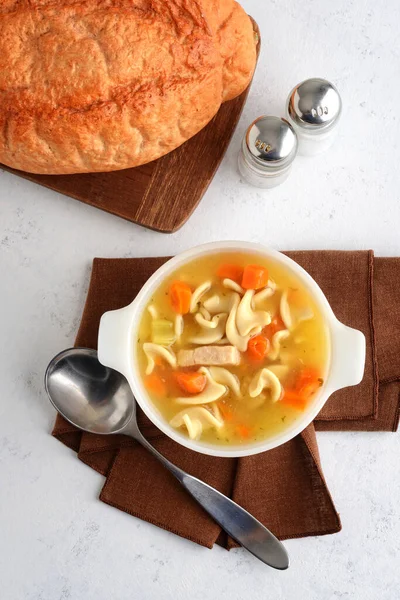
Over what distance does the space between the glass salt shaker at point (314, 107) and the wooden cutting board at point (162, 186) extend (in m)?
0.28

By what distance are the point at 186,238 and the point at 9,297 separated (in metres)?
0.74

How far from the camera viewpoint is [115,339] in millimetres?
2223

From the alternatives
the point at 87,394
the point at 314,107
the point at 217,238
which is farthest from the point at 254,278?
the point at 87,394

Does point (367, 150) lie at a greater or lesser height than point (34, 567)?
greater

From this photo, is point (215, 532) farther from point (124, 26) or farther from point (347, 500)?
point (124, 26)

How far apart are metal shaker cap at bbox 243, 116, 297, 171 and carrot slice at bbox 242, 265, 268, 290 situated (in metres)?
0.40

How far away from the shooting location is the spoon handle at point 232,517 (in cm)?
236

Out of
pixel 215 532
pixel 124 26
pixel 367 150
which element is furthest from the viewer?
pixel 367 150

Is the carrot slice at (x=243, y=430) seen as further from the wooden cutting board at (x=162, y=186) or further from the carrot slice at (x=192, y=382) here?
the wooden cutting board at (x=162, y=186)

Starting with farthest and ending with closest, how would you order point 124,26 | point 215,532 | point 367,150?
point 367,150 < point 215,532 < point 124,26

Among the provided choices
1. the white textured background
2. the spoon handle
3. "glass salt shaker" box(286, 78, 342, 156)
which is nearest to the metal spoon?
the spoon handle

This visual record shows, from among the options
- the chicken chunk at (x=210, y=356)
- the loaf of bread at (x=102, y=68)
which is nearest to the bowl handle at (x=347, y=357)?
the chicken chunk at (x=210, y=356)

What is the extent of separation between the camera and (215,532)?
2.42 metres

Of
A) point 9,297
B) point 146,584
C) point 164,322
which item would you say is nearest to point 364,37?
point 164,322
